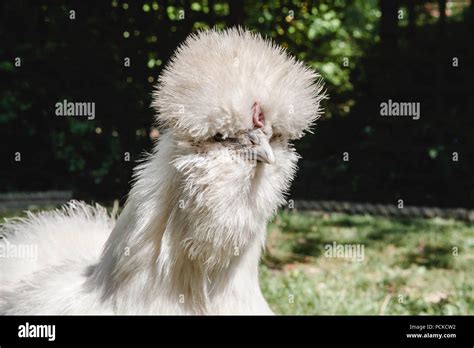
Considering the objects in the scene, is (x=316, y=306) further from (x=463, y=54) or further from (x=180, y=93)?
(x=463, y=54)

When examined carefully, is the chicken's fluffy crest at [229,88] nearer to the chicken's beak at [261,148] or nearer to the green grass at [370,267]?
the chicken's beak at [261,148]

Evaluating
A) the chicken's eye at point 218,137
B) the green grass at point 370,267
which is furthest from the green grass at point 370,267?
the chicken's eye at point 218,137

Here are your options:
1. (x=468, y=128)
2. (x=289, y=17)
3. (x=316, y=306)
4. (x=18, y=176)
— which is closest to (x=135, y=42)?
(x=289, y=17)

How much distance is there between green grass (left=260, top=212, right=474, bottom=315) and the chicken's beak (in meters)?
2.25

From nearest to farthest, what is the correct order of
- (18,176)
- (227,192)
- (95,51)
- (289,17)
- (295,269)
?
(227,192) < (295,269) < (289,17) < (95,51) < (18,176)

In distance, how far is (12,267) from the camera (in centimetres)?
301

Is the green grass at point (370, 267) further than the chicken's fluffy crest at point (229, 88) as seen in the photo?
Yes

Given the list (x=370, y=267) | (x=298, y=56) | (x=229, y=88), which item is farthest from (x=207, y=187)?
(x=298, y=56)

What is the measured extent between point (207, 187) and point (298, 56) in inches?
170

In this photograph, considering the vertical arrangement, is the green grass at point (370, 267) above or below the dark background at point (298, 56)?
below

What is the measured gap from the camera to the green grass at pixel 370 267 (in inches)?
171

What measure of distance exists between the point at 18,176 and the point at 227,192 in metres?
6.41

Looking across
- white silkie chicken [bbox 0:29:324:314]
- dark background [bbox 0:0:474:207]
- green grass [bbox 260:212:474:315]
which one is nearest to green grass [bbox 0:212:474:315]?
green grass [bbox 260:212:474:315]

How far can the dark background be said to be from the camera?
6441 millimetres
